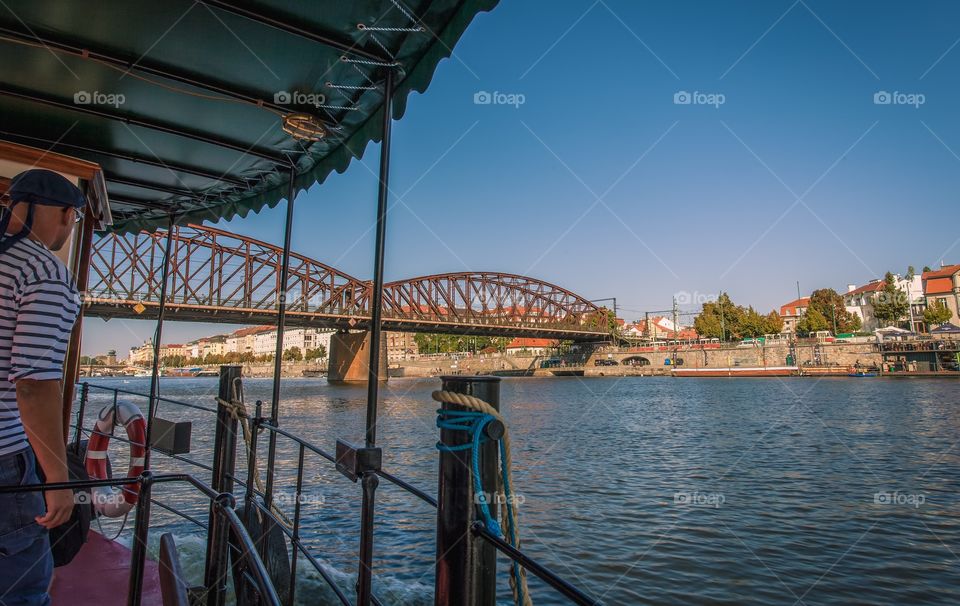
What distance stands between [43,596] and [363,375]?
63574 millimetres

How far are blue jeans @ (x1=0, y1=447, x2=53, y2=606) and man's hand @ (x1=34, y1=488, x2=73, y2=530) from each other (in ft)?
0.14

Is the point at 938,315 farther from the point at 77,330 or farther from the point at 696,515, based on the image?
the point at 77,330

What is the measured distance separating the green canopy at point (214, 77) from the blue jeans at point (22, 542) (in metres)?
2.31

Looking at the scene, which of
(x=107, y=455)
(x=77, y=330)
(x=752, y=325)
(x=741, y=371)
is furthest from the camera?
(x=752, y=325)

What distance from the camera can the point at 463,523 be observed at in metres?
1.58

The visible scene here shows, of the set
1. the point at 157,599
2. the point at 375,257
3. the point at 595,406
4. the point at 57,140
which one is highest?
the point at 57,140

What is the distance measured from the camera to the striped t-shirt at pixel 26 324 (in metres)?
1.71

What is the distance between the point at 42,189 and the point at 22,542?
125 cm

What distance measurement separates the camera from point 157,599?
281 centimetres

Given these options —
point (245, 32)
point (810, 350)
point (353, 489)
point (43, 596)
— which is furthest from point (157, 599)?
point (810, 350)

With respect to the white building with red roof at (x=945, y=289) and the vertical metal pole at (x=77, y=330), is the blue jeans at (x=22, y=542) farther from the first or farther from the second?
the white building with red roof at (x=945, y=289)

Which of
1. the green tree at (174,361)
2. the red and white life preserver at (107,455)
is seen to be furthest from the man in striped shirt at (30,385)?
the green tree at (174,361)

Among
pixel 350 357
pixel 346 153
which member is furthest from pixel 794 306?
pixel 346 153

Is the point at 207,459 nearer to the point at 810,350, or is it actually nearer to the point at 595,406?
the point at 595,406
